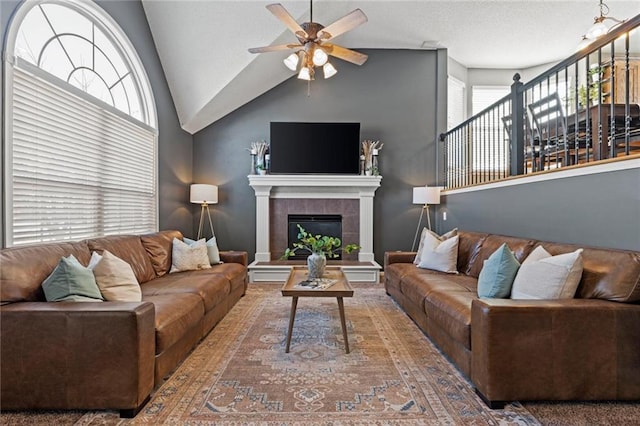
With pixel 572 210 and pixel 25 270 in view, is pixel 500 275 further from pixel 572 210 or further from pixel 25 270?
pixel 25 270

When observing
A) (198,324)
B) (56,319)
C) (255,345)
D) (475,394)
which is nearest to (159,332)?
(56,319)

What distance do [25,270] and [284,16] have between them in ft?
9.06

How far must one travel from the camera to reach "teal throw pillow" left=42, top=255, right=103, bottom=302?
2014mm

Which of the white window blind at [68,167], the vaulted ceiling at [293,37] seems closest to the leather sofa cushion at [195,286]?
the white window blind at [68,167]

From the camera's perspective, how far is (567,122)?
371cm

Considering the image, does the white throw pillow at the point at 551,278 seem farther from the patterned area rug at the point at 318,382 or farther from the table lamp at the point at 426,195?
the table lamp at the point at 426,195

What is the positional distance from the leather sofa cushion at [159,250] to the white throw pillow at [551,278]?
325 cm

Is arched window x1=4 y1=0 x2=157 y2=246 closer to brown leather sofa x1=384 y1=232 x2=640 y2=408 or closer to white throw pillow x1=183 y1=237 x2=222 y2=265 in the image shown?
white throw pillow x1=183 y1=237 x2=222 y2=265

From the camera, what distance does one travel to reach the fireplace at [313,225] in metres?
5.91

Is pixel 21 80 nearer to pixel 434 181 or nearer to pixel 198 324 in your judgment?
pixel 198 324

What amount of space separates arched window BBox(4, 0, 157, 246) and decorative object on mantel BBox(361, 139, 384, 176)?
3.28 m

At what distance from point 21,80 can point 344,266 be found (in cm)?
416

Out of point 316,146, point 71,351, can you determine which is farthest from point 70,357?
point 316,146

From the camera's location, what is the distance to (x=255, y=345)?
111 inches
